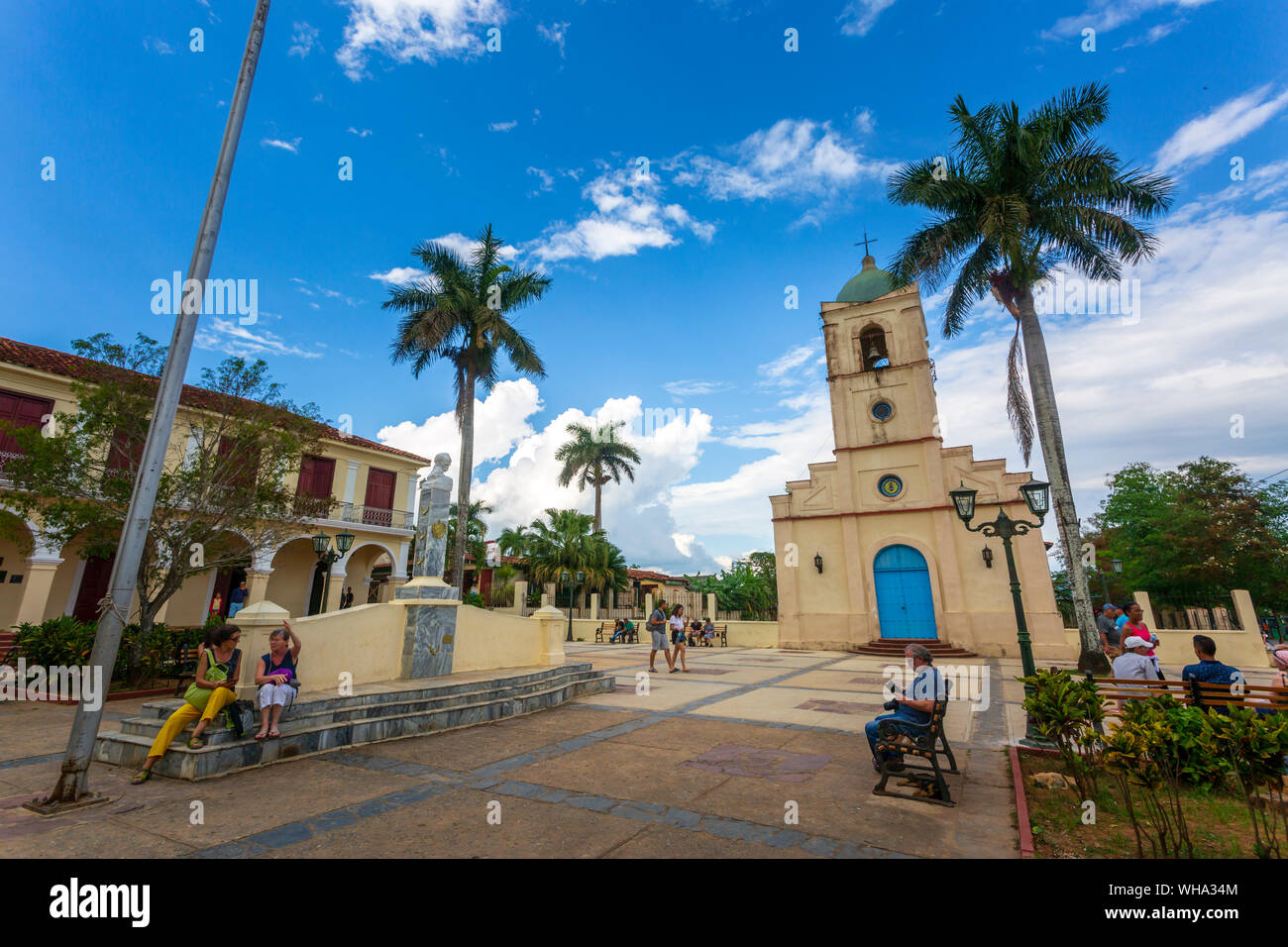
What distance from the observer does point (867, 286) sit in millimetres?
22531

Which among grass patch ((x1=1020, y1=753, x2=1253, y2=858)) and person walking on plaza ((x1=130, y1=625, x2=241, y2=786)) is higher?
person walking on plaza ((x1=130, y1=625, x2=241, y2=786))

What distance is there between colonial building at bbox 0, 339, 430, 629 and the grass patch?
13.9 m

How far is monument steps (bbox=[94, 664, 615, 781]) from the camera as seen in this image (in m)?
5.14

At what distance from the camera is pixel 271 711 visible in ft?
18.3

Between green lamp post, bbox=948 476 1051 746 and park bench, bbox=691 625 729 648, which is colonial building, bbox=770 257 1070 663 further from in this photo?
green lamp post, bbox=948 476 1051 746

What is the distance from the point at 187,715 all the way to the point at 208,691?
0.27m

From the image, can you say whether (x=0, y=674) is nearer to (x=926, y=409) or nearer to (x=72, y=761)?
(x=72, y=761)

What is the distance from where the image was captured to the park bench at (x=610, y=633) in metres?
25.8

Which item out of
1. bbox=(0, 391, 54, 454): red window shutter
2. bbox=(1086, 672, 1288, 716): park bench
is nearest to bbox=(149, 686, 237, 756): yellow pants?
bbox=(1086, 672, 1288, 716): park bench

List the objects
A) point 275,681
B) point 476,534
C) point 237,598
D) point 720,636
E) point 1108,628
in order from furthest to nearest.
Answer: point 476,534 → point 720,636 → point 237,598 → point 1108,628 → point 275,681

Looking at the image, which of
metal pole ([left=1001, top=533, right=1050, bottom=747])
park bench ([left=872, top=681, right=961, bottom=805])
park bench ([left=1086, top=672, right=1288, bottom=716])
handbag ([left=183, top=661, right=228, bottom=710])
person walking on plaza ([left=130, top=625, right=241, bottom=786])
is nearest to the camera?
park bench ([left=872, top=681, right=961, bottom=805])

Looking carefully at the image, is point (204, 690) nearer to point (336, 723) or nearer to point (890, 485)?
point (336, 723)

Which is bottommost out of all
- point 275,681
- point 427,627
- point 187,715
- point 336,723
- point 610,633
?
point 610,633

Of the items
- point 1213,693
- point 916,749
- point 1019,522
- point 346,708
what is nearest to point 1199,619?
point 1019,522
